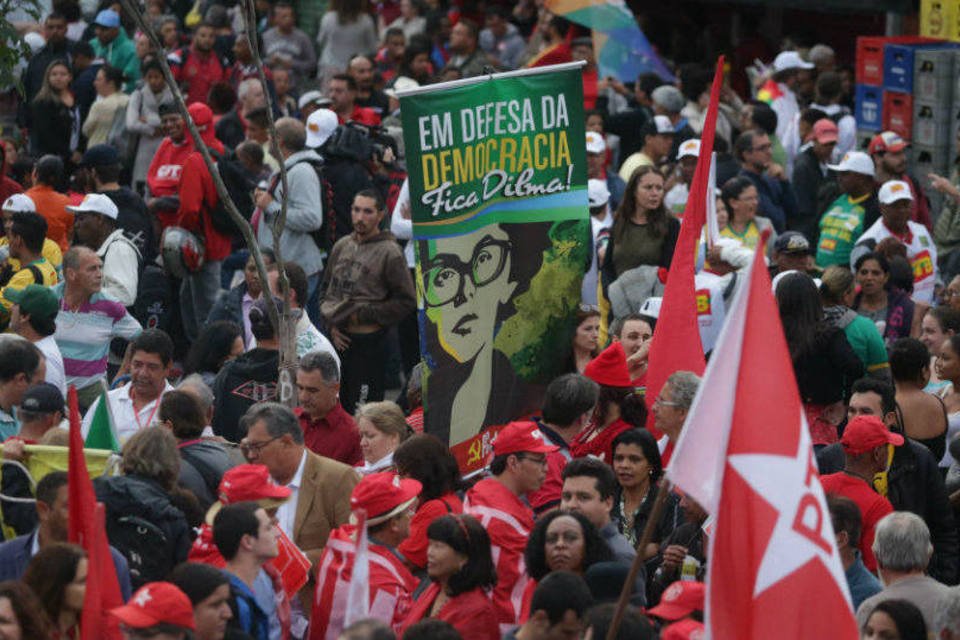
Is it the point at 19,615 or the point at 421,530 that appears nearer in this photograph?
the point at 19,615

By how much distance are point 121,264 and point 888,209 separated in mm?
4941

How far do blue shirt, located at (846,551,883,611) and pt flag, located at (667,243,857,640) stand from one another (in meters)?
1.65

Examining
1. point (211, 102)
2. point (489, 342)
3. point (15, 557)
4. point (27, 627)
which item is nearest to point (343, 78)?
point (211, 102)

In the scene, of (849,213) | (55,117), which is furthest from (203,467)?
(55,117)

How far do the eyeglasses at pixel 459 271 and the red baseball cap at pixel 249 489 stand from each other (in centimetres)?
172

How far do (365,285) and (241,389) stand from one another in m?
1.98

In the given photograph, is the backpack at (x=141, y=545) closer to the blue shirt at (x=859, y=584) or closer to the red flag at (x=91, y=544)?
the red flag at (x=91, y=544)

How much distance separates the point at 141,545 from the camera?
6.85 metres

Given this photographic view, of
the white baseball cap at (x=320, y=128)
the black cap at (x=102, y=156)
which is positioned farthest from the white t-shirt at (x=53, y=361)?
the white baseball cap at (x=320, y=128)

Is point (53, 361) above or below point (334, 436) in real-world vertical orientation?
above

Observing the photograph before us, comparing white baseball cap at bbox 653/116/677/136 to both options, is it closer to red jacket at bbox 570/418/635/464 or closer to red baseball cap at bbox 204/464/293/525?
red jacket at bbox 570/418/635/464

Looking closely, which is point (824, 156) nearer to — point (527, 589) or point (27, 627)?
point (527, 589)

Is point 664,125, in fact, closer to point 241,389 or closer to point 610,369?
point 241,389

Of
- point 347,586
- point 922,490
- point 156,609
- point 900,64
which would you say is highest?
point 156,609
